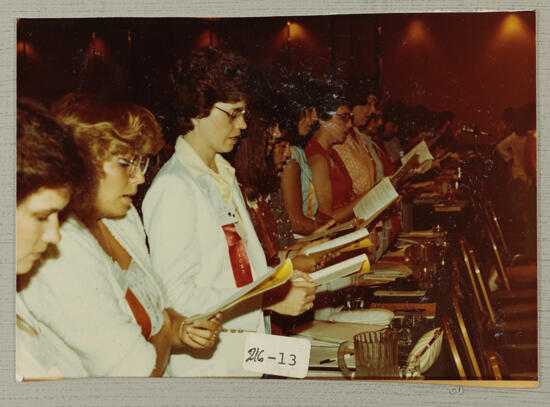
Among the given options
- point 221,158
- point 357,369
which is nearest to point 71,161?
point 221,158

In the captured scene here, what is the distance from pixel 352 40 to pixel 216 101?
0.38 meters

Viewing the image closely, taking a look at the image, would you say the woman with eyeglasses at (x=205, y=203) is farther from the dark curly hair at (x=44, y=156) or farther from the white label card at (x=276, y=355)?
the dark curly hair at (x=44, y=156)

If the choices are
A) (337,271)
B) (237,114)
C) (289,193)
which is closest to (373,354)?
(337,271)

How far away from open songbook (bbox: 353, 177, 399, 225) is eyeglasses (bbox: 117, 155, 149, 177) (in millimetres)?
541

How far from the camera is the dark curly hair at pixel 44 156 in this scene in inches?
56.4

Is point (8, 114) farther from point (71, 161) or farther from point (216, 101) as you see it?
point (216, 101)

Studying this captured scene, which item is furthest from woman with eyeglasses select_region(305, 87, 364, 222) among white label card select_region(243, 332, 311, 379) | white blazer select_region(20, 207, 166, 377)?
white blazer select_region(20, 207, 166, 377)

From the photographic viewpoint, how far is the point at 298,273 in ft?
5.14

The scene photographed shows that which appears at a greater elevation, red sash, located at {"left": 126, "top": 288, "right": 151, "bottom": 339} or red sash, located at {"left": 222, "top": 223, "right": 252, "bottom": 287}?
red sash, located at {"left": 222, "top": 223, "right": 252, "bottom": 287}

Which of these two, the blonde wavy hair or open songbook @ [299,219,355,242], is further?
open songbook @ [299,219,355,242]

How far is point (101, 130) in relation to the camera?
4.88ft

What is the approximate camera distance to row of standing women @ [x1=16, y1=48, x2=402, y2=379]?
1471 millimetres

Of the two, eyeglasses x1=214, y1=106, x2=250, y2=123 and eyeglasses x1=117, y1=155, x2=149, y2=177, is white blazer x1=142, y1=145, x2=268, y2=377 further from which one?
eyeglasses x1=214, y1=106, x2=250, y2=123

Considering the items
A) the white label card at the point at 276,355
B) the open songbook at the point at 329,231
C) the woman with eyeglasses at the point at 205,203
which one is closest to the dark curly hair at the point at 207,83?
the woman with eyeglasses at the point at 205,203
